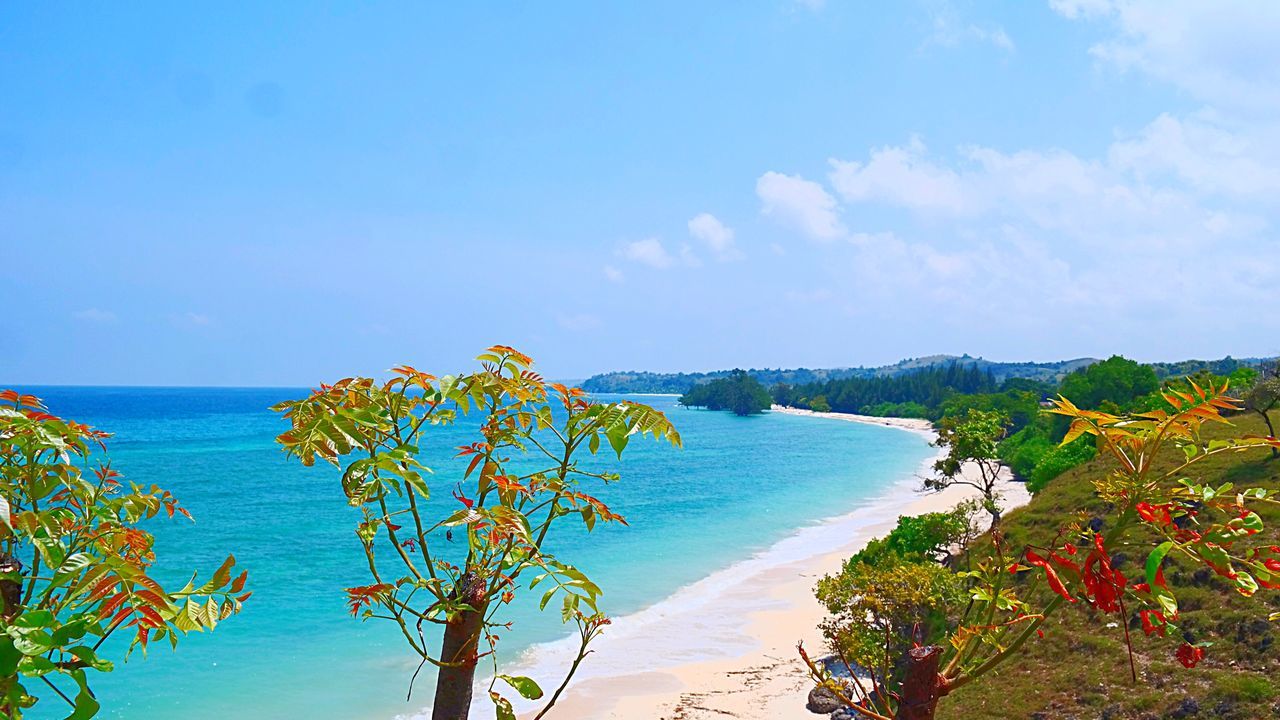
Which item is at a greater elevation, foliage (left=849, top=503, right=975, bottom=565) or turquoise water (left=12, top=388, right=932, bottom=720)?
foliage (left=849, top=503, right=975, bottom=565)

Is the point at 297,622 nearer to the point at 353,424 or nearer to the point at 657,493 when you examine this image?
the point at 353,424

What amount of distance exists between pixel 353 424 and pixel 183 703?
22.0 m

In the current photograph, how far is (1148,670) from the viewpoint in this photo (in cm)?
1302

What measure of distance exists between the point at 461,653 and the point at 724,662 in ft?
65.0

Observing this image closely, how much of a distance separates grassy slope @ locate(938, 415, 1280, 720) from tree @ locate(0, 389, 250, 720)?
40.3ft

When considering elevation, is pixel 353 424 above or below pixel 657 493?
above

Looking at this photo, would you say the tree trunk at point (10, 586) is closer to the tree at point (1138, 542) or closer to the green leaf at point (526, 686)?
the green leaf at point (526, 686)

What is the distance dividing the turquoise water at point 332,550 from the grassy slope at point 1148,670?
1234cm

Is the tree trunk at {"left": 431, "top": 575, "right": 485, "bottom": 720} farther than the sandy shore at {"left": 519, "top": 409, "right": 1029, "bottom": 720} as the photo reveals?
No

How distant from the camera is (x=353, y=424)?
218 cm

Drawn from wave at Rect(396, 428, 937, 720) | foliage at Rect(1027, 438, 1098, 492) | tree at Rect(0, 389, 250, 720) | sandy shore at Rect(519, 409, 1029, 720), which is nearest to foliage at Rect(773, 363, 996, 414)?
foliage at Rect(1027, 438, 1098, 492)

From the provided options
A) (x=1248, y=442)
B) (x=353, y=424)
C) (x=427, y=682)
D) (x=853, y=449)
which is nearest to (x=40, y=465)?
(x=353, y=424)

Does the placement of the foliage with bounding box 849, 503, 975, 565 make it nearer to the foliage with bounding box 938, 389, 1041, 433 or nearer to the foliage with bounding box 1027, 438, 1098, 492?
the foliage with bounding box 1027, 438, 1098, 492

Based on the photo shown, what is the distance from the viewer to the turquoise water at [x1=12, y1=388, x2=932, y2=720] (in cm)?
2016
